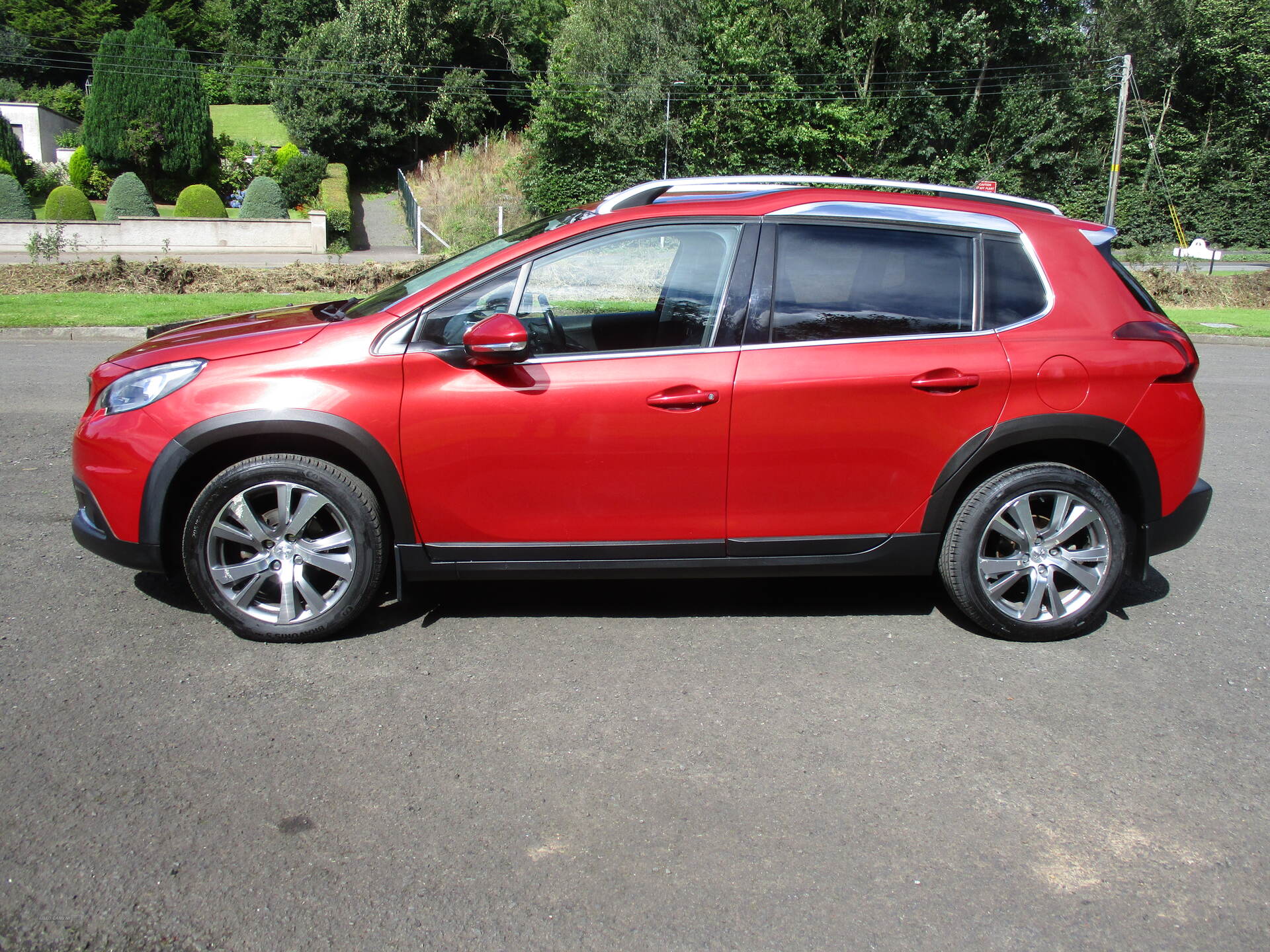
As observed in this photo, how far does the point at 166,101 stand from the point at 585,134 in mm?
20066

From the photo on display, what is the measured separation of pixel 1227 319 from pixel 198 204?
32.5 m

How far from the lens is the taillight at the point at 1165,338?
168 inches

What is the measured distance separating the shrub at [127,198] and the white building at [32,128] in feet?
62.5

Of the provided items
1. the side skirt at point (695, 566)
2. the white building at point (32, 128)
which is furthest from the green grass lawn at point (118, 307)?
the white building at point (32, 128)

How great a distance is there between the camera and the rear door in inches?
160

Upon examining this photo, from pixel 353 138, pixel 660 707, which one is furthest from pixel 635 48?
pixel 660 707

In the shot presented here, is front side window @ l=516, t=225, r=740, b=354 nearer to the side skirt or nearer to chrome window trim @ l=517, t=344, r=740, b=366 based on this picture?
chrome window trim @ l=517, t=344, r=740, b=366

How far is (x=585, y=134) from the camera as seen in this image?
43.8m

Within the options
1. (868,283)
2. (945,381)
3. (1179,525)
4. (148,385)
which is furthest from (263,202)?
(1179,525)

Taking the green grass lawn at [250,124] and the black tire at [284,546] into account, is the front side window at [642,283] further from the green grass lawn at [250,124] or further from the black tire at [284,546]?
the green grass lawn at [250,124]

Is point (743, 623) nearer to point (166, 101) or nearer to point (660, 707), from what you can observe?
point (660, 707)

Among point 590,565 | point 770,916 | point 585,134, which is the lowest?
point 770,916

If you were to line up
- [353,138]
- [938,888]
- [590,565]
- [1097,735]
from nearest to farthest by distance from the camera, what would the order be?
[938,888], [1097,735], [590,565], [353,138]

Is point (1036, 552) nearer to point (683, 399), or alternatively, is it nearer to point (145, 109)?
point (683, 399)
